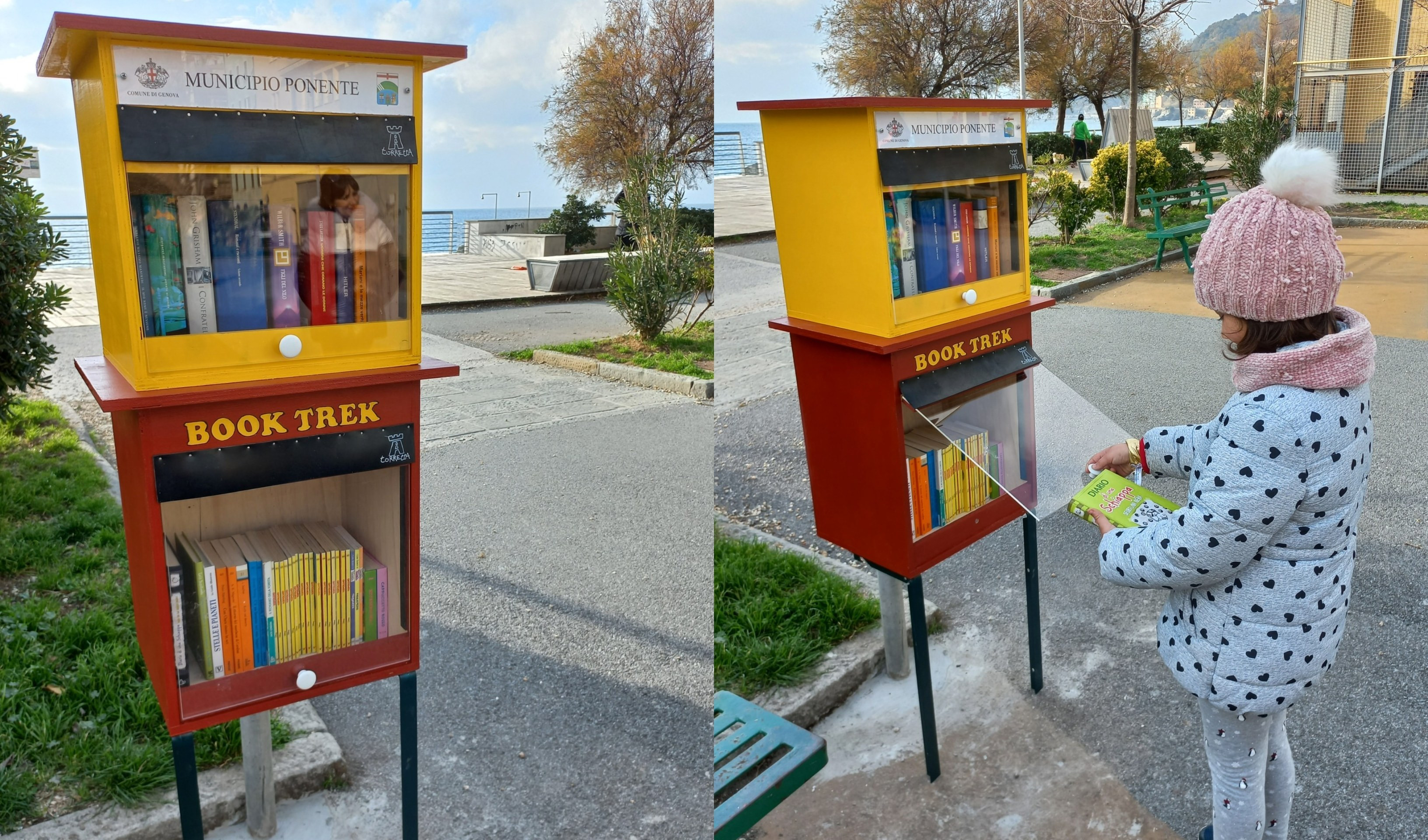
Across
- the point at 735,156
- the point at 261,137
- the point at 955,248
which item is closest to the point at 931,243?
the point at 955,248

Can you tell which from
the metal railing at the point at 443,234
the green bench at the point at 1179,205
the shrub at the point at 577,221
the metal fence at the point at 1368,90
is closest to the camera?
the green bench at the point at 1179,205

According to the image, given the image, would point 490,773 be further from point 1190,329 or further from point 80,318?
point 80,318

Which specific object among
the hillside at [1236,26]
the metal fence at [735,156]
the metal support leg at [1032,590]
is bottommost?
the metal support leg at [1032,590]

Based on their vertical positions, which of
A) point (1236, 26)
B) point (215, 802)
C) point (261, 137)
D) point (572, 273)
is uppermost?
point (1236, 26)

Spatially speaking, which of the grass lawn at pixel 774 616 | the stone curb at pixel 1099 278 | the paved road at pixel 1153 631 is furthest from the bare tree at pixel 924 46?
the grass lawn at pixel 774 616

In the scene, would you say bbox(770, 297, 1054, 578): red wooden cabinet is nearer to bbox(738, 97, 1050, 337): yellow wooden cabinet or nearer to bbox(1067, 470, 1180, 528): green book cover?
bbox(738, 97, 1050, 337): yellow wooden cabinet

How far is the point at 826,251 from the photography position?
8.45 feet

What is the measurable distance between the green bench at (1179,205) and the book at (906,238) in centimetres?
802

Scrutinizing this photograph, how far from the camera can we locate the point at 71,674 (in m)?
3.22

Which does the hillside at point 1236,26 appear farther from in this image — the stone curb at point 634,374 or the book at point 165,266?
the book at point 165,266

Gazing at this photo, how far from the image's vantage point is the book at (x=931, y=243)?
2645 millimetres

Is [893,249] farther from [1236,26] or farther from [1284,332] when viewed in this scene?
[1236,26]

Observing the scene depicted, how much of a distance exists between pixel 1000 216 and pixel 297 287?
191 centimetres

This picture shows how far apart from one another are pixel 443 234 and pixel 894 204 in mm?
21692
